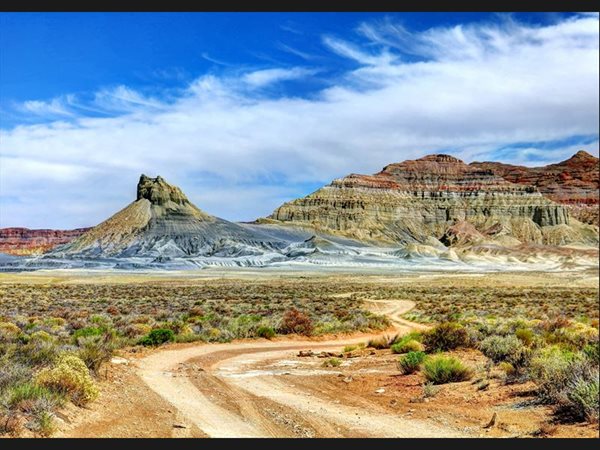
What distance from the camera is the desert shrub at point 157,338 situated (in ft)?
65.8

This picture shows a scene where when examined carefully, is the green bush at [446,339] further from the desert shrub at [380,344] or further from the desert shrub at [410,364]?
the desert shrub at [410,364]

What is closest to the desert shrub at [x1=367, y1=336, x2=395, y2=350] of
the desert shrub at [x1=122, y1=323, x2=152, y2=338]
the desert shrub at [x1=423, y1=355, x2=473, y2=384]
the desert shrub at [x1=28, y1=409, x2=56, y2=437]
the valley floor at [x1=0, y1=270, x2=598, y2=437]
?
the valley floor at [x1=0, y1=270, x2=598, y2=437]

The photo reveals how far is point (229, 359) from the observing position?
709 inches

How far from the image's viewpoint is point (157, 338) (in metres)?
20.4

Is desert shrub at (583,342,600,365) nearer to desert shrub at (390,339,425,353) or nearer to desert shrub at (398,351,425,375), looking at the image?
desert shrub at (398,351,425,375)

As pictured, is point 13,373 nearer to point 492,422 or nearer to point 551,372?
point 492,422

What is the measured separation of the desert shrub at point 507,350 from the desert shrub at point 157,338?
1025cm

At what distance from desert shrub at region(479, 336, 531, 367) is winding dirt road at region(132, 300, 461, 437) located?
4075mm

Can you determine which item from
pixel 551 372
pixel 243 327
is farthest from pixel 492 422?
pixel 243 327

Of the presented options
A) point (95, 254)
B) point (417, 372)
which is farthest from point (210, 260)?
point (417, 372)

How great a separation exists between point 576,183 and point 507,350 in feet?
14.6

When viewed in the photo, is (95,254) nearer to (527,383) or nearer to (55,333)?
(55,333)

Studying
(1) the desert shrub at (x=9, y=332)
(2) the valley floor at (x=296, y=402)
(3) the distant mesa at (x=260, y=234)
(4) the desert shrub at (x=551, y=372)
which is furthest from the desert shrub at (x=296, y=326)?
(3) the distant mesa at (x=260, y=234)

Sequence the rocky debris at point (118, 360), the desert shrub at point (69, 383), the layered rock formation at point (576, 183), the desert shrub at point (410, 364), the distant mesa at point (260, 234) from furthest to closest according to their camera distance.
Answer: the distant mesa at point (260, 234) < the rocky debris at point (118, 360) < the desert shrub at point (410, 364) < the layered rock formation at point (576, 183) < the desert shrub at point (69, 383)
